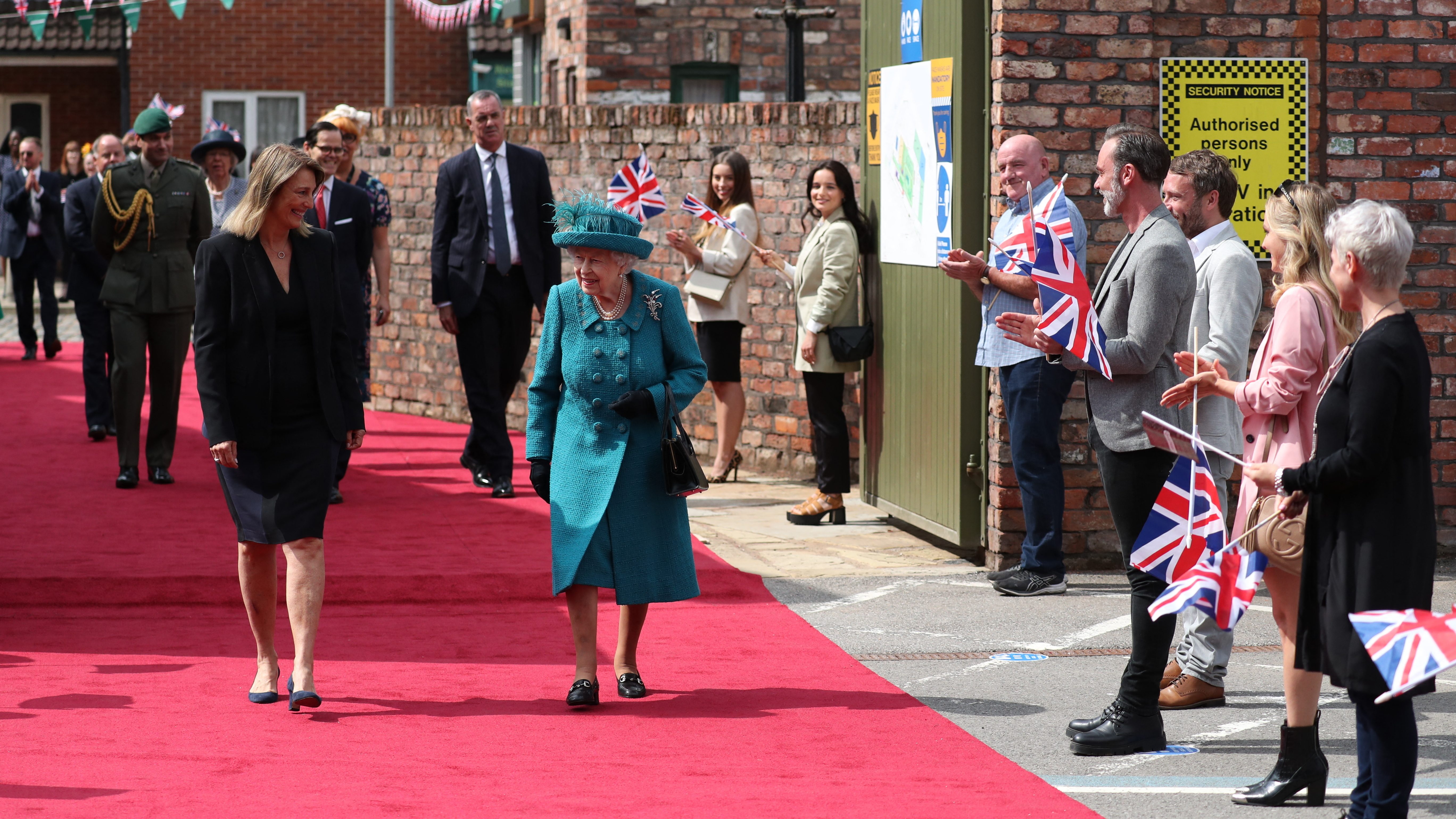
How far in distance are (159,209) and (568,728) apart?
5.80 metres

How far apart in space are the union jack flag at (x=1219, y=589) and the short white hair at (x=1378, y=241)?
2.69ft

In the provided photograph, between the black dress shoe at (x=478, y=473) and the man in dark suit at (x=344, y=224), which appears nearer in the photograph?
the man in dark suit at (x=344, y=224)

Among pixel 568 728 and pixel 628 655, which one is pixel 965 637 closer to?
pixel 628 655

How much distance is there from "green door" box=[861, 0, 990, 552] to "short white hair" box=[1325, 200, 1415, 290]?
12.1 feet

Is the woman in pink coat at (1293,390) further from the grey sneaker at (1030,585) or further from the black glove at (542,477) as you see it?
the grey sneaker at (1030,585)

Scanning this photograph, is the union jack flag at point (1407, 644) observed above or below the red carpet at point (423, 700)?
above

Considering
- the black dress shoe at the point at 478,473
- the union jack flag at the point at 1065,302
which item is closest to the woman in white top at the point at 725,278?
the black dress shoe at the point at 478,473

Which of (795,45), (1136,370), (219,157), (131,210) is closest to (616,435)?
(1136,370)

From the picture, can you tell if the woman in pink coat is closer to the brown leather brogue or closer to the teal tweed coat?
the brown leather brogue

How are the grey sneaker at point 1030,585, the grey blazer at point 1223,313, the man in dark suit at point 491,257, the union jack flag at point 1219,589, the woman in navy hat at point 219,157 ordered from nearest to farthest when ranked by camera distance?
the union jack flag at point 1219,589, the grey blazer at point 1223,313, the grey sneaker at point 1030,585, the man in dark suit at point 491,257, the woman in navy hat at point 219,157

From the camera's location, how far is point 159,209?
9977 millimetres

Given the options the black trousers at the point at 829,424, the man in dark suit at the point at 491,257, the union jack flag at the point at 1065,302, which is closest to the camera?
the union jack flag at the point at 1065,302

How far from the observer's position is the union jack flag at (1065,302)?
5062mm

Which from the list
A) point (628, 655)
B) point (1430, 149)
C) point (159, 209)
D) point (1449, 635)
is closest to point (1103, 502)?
point (1430, 149)
